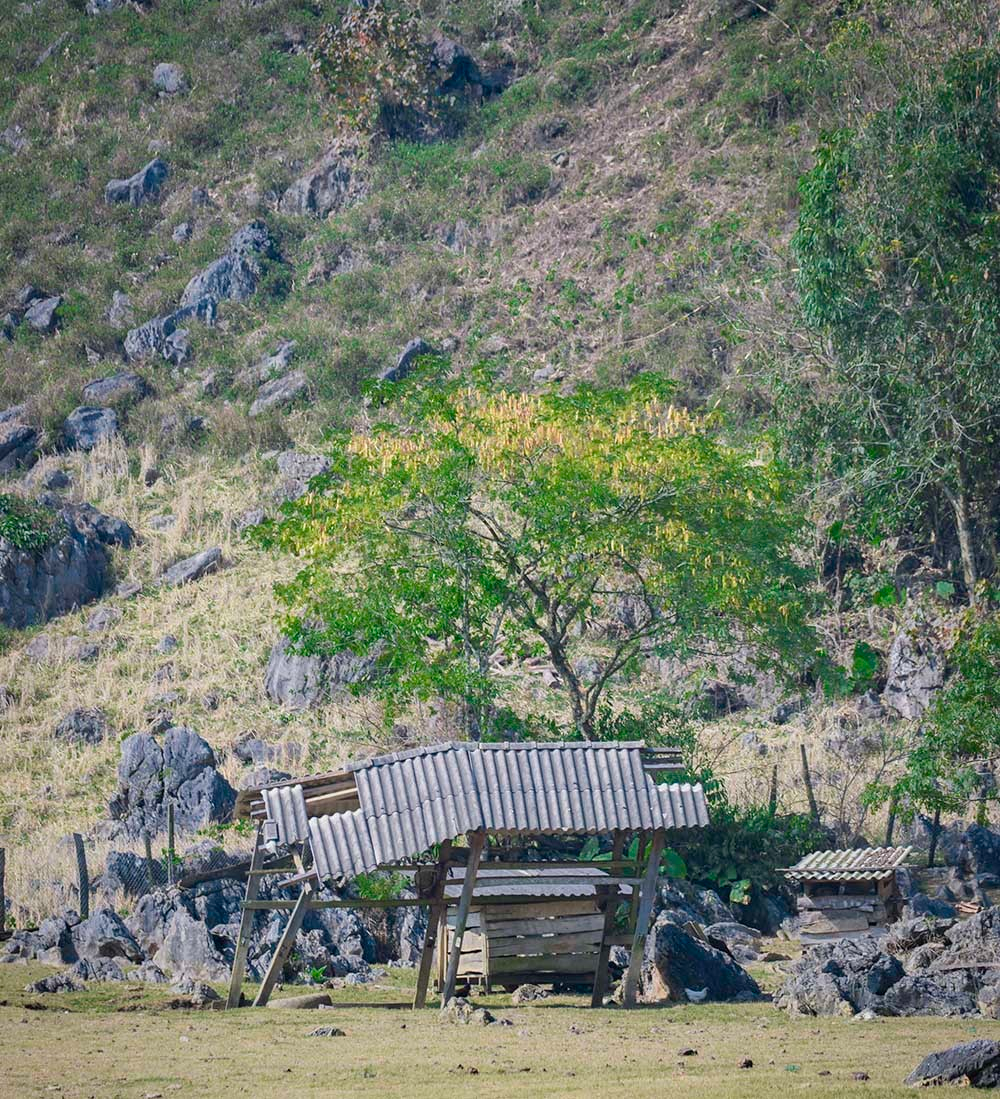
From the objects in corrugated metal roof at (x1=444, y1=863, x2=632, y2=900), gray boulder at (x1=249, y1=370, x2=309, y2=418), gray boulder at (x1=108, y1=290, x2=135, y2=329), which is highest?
gray boulder at (x1=108, y1=290, x2=135, y2=329)

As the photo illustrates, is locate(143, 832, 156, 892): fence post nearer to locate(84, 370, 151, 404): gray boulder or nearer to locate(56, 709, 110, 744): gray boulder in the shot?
locate(56, 709, 110, 744): gray boulder

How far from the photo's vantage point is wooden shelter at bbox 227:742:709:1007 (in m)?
14.5

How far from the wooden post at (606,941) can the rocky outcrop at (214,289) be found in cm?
4175

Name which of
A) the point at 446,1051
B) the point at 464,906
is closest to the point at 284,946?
the point at 464,906

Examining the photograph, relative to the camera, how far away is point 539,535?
2352cm

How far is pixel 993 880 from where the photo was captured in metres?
23.7

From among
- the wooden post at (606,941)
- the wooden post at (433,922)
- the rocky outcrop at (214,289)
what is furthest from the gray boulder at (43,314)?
the wooden post at (606,941)

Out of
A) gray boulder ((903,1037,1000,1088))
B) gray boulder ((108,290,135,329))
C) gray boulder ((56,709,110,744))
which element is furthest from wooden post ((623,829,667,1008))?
gray boulder ((108,290,135,329))

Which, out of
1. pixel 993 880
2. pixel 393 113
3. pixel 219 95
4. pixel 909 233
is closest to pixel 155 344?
pixel 393 113

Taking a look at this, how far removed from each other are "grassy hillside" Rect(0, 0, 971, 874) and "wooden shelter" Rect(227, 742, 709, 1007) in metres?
12.8

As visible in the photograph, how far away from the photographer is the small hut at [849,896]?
20.8 metres

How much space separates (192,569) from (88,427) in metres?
11.3

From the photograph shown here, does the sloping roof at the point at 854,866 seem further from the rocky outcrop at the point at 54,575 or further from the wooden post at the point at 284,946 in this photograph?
the rocky outcrop at the point at 54,575

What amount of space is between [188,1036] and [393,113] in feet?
172
